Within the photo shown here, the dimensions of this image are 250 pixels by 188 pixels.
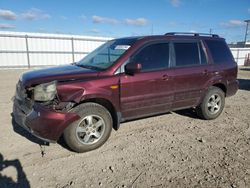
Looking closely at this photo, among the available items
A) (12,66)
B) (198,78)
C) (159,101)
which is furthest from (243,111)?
(12,66)

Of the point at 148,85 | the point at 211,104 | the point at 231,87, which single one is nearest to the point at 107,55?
the point at 148,85

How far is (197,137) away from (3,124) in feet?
14.1

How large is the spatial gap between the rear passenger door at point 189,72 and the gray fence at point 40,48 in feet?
54.2

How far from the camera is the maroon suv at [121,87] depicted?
339 cm

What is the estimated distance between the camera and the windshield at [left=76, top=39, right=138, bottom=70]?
4.11 m

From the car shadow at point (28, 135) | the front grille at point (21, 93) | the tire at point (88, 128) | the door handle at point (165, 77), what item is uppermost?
the door handle at point (165, 77)

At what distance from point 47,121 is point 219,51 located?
4.46 m

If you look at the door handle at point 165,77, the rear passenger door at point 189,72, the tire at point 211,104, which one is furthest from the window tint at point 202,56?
the door handle at point 165,77

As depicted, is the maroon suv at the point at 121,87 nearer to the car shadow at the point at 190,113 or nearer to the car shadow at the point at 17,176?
the car shadow at the point at 190,113

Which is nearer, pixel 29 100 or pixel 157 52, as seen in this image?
pixel 29 100

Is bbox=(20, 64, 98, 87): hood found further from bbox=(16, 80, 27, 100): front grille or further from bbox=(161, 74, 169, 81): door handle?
bbox=(161, 74, 169, 81): door handle

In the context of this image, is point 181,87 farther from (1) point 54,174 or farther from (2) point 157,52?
(1) point 54,174

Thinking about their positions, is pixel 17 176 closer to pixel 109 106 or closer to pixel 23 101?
pixel 23 101

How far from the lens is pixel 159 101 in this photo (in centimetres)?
445
